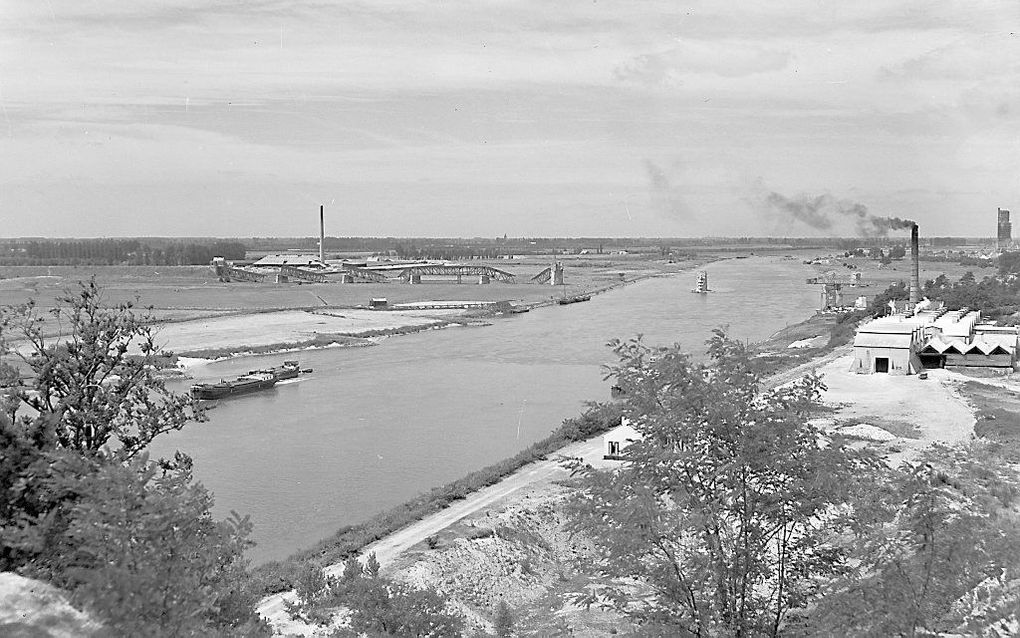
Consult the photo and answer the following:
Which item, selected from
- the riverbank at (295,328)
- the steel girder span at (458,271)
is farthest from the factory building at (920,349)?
the steel girder span at (458,271)

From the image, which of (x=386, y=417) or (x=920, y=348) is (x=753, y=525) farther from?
(x=920, y=348)

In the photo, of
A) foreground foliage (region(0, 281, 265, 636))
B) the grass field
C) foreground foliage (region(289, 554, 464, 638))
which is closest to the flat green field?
the grass field

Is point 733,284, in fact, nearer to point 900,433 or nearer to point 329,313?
point 329,313

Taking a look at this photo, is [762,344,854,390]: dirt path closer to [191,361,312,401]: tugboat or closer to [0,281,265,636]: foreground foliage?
[191,361,312,401]: tugboat

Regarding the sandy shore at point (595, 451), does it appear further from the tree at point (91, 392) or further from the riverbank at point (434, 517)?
the tree at point (91, 392)

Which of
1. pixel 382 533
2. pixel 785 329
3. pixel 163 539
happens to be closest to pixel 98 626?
pixel 163 539

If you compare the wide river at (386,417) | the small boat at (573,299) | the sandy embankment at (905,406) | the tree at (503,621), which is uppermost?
the small boat at (573,299)
